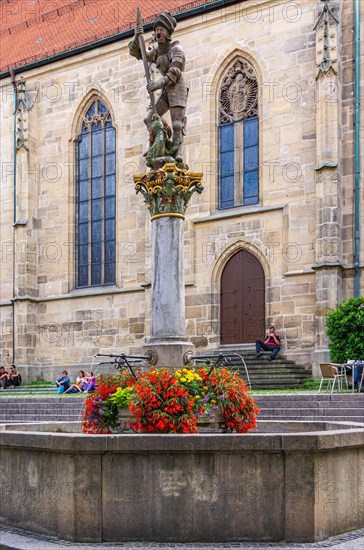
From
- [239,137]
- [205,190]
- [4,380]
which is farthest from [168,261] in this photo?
[4,380]

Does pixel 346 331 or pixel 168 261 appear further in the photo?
pixel 346 331

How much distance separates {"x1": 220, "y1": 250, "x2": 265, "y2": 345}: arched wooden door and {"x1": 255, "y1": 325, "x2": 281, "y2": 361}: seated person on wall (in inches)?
43.5

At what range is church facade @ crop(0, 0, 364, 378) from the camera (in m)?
22.7

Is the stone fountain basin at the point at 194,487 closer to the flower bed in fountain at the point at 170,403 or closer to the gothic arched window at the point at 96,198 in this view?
the flower bed in fountain at the point at 170,403

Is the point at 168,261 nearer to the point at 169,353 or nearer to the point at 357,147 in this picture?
the point at 169,353

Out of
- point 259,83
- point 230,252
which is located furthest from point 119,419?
point 259,83

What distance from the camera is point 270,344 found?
22734mm

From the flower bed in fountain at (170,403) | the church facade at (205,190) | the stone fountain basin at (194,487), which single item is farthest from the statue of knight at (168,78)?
the church facade at (205,190)

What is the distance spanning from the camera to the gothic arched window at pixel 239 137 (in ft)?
81.8

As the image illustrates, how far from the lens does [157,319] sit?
955cm

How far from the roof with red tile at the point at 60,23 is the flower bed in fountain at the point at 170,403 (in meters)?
19.9

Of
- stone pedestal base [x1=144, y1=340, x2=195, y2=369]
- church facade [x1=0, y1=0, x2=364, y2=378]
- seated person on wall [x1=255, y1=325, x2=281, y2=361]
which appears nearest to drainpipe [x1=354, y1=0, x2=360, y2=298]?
church facade [x1=0, y1=0, x2=364, y2=378]

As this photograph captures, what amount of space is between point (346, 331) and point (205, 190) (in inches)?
293

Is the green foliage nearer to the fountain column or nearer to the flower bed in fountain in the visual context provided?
the fountain column
